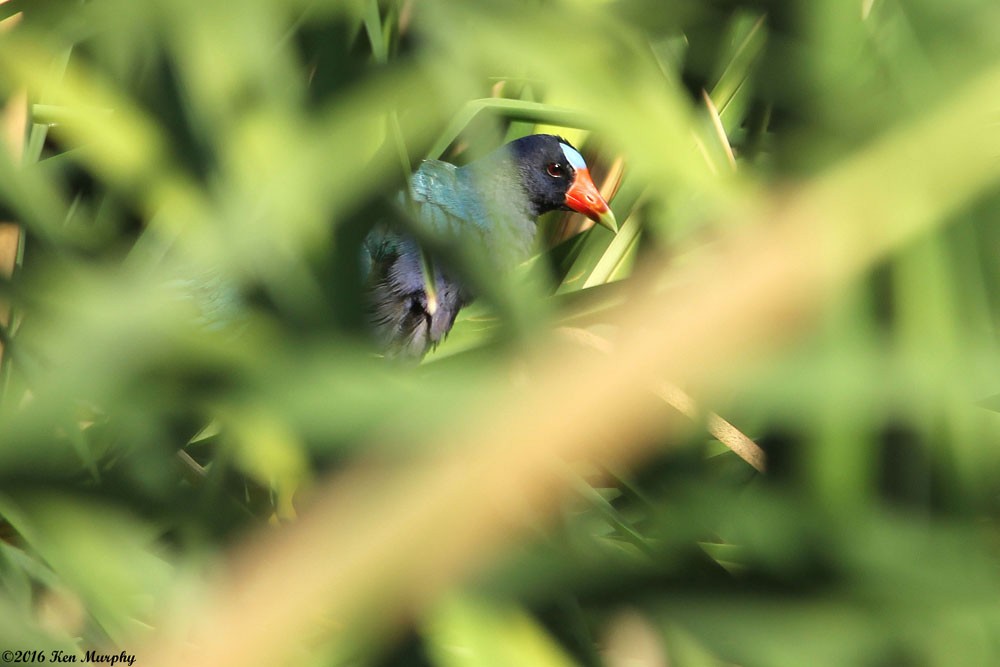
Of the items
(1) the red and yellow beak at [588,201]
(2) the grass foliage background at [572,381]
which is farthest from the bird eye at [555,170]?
(2) the grass foliage background at [572,381]

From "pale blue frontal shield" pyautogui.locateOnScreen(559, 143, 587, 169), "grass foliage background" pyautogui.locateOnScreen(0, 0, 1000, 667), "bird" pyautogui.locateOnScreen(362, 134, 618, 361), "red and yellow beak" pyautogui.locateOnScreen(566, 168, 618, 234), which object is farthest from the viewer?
"pale blue frontal shield" pyautogui.locateOnScreen(559, 143, 587, 169)

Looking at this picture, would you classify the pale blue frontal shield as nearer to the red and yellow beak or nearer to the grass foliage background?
the red and yellow beak

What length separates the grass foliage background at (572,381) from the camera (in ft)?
0.74

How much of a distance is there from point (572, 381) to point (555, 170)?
155cm

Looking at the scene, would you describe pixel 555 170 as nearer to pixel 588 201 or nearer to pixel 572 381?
pixel 588 201

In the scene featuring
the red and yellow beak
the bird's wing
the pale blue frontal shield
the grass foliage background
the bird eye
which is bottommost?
the bird's wing

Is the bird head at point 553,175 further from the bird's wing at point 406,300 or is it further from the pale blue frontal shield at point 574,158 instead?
the bird's wing at point 406,300

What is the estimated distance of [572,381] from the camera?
22 cm

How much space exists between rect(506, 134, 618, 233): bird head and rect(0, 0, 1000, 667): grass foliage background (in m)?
1.02

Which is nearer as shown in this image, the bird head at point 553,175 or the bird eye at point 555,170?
the bird head at point 553,175

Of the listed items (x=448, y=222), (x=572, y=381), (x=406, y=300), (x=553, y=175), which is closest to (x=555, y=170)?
(x=553, y=175)

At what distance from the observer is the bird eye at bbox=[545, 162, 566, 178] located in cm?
170

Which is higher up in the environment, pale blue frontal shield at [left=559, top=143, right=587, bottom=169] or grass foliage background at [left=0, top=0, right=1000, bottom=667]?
grass foliage background at [left=0, top=0, right=1000, bottom=667]

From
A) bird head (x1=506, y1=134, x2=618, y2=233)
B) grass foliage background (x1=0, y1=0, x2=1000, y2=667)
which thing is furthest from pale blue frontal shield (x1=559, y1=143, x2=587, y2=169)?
grass foliage background (x1=0, y1=0, x2=1000, y2=667)
